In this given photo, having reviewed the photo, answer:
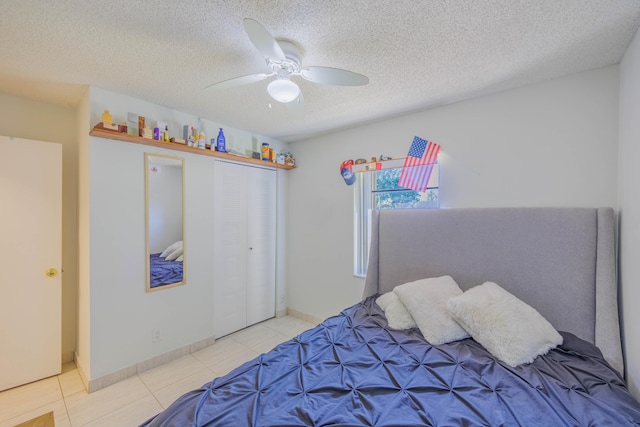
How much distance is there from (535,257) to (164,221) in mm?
3095

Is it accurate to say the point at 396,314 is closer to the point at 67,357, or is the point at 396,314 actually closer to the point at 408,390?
the point at 408,390

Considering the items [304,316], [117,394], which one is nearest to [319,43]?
[117,394]

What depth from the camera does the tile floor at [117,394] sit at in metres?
1.90

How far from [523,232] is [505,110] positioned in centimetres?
99

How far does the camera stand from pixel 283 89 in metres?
1.54

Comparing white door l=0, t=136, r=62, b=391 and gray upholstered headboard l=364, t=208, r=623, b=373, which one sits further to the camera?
white door l=0, t=136, r=62, b=391

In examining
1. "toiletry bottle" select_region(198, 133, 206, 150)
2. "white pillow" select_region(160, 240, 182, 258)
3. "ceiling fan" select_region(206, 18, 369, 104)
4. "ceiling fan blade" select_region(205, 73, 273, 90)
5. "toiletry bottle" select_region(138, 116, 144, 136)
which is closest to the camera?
"ceiling fan" select_region(206, 18, 369, 104)

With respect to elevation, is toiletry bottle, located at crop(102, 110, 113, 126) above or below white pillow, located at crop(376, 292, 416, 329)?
above

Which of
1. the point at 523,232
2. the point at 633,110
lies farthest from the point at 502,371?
the point at 633,110

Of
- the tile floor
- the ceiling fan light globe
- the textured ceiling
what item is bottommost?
the tile floor

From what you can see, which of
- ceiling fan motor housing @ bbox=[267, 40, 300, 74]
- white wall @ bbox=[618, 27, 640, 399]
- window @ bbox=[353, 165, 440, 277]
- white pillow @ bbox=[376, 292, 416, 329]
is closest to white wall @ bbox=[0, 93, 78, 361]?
ceiling fan motor housing @ bbox=[267, 40, 300, 74]

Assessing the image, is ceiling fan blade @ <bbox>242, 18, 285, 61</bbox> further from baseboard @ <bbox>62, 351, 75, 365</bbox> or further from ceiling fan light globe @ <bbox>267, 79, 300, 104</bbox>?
baseboard @ <bbox>62, 351, 75, 365</bbox>

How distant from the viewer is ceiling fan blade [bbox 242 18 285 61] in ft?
3.83

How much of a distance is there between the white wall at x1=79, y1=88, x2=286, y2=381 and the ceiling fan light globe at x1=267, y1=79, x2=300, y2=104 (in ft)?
5.23
